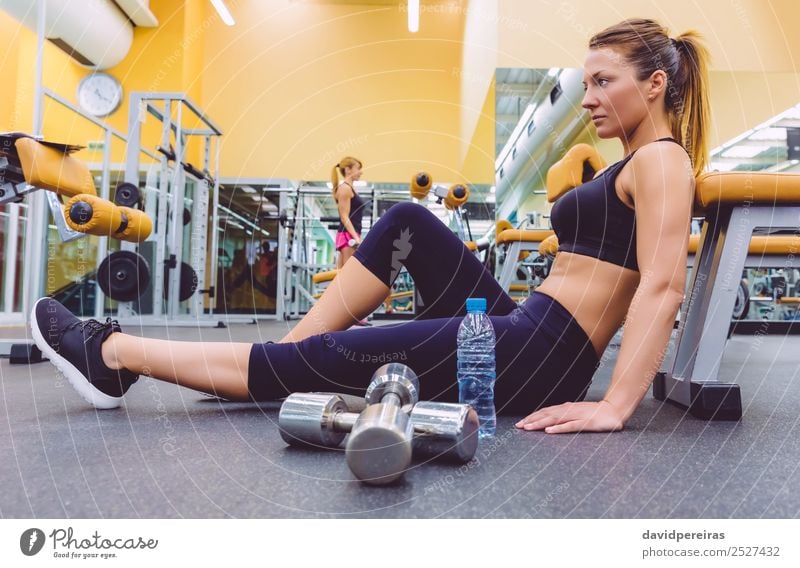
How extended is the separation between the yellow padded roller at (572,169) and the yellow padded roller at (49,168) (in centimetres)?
148

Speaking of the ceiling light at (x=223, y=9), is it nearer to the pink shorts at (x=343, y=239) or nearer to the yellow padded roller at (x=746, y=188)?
the pink shorts at (x=343, y=239)

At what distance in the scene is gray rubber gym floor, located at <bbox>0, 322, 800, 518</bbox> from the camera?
54cm

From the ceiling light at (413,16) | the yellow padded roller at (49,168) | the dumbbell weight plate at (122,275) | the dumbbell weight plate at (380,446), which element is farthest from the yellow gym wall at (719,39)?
the dumbbell weight plate at (380,446)

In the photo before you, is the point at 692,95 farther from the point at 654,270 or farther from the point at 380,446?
the point at 380,446

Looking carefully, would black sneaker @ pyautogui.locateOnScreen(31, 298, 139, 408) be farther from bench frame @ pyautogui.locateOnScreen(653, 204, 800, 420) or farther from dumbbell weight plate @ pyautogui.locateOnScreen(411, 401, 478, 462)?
bench frame @ pyautogui.locateOnScreen(653, 204, 800, 420)

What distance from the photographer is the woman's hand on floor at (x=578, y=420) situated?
81cm

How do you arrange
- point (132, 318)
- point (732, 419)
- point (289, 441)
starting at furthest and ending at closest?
point (132, 318) → point (732, 419) → point (289, 441)

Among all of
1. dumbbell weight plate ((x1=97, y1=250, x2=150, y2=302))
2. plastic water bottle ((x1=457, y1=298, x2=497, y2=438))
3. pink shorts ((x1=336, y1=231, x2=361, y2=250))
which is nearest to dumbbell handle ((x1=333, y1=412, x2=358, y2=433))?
plastic water bottle ((x1=457, y1=298, x2=497, y2=438))

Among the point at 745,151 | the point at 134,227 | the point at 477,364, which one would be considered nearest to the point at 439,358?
the point at 477,364

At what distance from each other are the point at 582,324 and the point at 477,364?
185 mm
